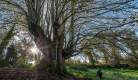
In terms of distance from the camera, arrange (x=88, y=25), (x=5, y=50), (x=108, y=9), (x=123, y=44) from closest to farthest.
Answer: (x=108, y=9) → (x=123, y=44) → (x=88, y=25) → (x=5, y=50)

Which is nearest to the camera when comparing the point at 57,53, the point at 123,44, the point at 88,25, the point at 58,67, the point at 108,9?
the point at 108,9

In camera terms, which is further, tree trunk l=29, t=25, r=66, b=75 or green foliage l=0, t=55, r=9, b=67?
green foliage l=0, t=55, r=9, b=67

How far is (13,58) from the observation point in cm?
1246

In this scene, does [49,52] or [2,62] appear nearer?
[49,52]

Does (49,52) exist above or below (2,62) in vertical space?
above

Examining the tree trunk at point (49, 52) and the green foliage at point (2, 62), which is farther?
the green foliage at point (2, 62)

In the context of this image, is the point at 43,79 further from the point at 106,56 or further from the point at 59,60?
the point at 106,56

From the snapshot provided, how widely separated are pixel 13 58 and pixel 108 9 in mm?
14693

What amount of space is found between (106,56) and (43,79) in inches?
238

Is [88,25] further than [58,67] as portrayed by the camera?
Yes

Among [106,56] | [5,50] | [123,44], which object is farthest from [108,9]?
Answer: [5,50]

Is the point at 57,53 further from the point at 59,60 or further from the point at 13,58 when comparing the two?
the point at 13,58

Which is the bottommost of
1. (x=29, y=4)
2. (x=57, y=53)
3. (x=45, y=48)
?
(x=57, y=53)

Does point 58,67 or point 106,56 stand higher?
point 106,56
